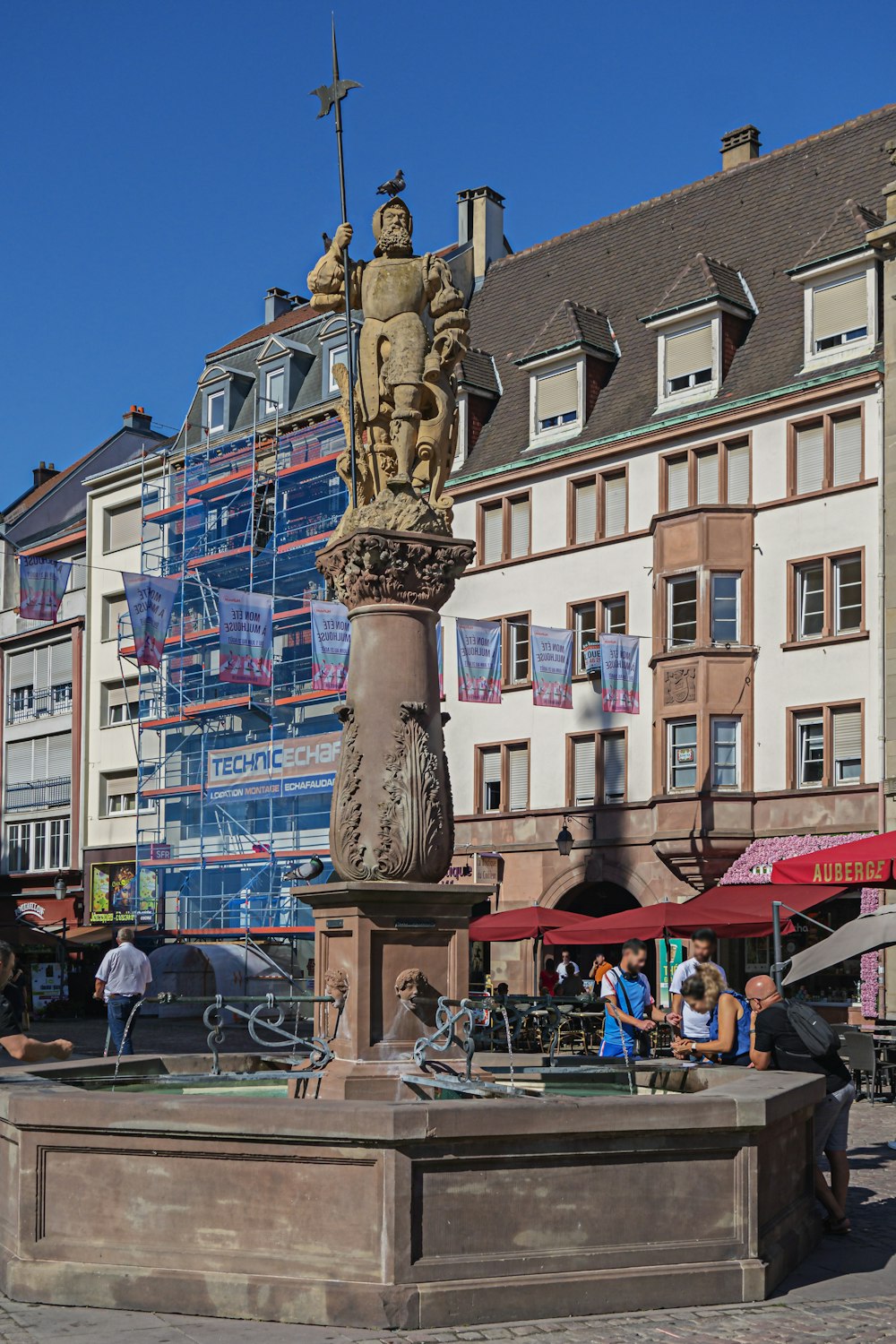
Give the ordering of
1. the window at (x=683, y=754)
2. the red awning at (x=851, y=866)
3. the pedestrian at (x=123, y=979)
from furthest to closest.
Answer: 1. the window at (x=683, y=754)
2. the red awning at (x=851, y=866)
3. the pedestrian at (x=123, y=979)

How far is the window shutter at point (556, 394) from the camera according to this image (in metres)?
42.9

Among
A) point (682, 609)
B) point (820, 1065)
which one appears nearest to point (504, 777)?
point (682, 609)

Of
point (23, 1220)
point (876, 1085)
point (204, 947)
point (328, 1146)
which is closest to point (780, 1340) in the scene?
point (328, 1146)

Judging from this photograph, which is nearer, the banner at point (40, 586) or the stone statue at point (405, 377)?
the stone statue at point (405, 377)

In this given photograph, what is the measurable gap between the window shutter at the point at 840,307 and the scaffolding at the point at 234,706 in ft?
49.0

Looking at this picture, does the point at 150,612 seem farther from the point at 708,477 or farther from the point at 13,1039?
the point at 13,1039

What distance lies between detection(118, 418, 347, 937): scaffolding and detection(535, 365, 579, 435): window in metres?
6.89

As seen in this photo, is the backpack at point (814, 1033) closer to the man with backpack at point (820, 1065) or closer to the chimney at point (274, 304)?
the man with backpack at point (820, 1065)

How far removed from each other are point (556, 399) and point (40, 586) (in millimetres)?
12685

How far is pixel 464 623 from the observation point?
36562mm

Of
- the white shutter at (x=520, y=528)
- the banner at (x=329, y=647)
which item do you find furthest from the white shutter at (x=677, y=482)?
the banner at (x=329, y=647)

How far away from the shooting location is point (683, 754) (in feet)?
123

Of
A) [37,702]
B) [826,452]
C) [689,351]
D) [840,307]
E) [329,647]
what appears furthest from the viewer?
[37,702]

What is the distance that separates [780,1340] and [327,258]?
8529 millimetres
